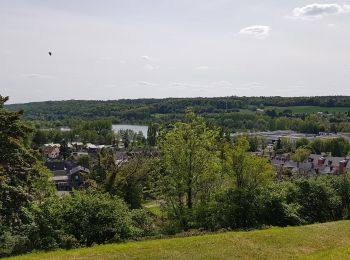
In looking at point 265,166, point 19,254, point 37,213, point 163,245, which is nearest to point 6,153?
point 37,213

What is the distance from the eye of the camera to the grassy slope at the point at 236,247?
17141 millimetres

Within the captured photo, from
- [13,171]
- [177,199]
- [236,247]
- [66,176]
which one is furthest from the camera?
[66,176]

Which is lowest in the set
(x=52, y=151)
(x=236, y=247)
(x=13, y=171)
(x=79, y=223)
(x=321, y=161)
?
(x=52, y=151)

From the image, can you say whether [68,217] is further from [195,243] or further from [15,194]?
[195,243]

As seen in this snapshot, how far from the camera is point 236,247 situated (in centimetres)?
1834

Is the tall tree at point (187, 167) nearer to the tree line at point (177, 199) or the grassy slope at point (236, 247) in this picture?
the tree line at point (177, 199)

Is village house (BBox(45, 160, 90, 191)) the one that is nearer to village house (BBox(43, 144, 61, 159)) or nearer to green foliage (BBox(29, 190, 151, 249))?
village house (BBox(43, 144, 61, 159))

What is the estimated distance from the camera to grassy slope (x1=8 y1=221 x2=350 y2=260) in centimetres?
1714

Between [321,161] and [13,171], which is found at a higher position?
[13,171]

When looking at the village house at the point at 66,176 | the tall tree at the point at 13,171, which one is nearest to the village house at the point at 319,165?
the village house at the point at 66,176

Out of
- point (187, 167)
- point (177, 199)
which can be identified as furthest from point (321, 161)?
point (187, 167)

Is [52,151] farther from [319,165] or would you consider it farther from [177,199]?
[177,199]

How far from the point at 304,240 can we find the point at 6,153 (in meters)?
15.2

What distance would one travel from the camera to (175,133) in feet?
91.2
